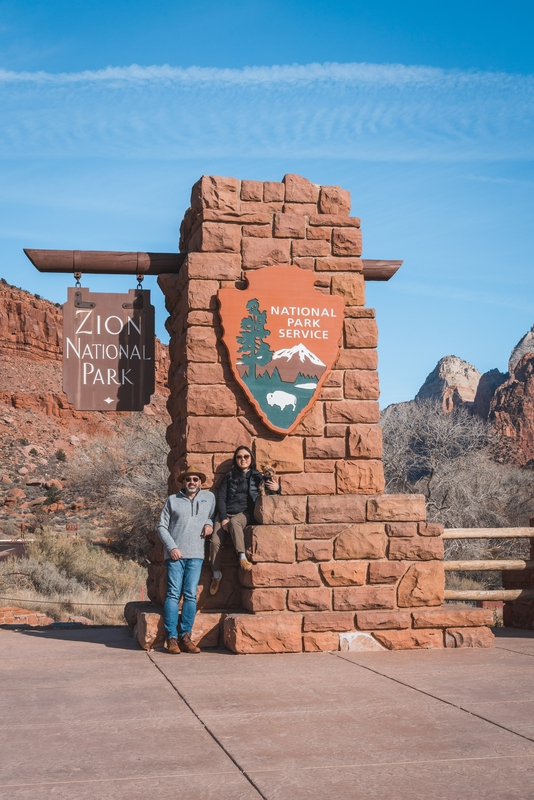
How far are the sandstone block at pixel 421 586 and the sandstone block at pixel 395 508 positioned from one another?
0.46 meters

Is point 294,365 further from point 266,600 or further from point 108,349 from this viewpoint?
point 266,600

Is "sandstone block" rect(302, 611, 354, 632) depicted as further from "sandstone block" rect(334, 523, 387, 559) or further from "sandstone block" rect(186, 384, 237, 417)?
"sandstone block" rect(186, 384, 237, 417)

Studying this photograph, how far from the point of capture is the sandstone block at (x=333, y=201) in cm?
877

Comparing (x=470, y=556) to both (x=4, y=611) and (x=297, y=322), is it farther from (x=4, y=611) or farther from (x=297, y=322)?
(x=297, y=322)

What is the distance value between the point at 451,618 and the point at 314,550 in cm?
139

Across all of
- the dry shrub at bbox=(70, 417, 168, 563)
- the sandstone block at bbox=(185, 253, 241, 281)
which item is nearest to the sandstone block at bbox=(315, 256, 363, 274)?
the sandstone block at bbox=(185, 253, 241, 281)

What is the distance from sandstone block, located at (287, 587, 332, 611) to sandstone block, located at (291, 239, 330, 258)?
3.26 m

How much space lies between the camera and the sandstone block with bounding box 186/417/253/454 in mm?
8172

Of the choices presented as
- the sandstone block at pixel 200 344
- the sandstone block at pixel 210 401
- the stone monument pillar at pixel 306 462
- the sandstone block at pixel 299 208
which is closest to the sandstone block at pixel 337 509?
the stone monument pillar at pixel 306 462

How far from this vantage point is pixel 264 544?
25.3 ft

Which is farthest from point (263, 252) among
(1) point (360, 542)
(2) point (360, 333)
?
(1) point (360, 542)

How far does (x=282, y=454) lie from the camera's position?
831 centimetres

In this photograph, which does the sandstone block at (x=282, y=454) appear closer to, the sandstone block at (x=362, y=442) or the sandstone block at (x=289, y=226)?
the sandstone block at (x=362, y=442)

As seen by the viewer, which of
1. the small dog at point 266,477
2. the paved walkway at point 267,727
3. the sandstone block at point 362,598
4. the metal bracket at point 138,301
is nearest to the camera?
the paved walkway at point 267,727
